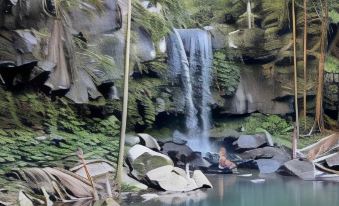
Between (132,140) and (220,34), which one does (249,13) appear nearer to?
(220,34)

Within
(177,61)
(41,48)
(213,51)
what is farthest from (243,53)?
(41,48)

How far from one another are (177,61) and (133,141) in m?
1.65

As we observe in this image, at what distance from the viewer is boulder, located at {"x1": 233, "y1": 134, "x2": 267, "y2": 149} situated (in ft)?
29.7

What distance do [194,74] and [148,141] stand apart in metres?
1.52

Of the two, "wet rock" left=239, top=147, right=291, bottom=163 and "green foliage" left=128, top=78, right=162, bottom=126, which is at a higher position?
"green foliage" left=128, top=78, right=162, bottom=126

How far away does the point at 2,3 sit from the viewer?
739 centimetres

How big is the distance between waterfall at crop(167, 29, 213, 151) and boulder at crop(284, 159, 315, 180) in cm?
141

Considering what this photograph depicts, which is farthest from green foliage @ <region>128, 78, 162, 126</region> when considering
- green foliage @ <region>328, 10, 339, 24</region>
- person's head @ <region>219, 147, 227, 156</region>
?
green foliage @ <region>328, 10, 339, 24</region>

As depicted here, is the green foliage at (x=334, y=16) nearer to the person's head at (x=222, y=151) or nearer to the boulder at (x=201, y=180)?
the person's head at (x=222, y=151)

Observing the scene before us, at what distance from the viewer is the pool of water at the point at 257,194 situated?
712cm

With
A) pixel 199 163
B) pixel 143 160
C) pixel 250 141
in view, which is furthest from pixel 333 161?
pixel 143 160

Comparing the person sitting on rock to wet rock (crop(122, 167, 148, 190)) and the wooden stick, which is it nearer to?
wet rock (crop(122, 167, 148, 190))

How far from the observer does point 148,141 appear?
27.2ft

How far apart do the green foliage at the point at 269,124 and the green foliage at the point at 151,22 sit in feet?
7.04
